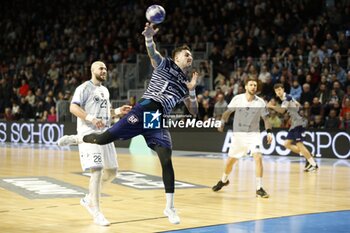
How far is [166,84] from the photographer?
28.6 feet

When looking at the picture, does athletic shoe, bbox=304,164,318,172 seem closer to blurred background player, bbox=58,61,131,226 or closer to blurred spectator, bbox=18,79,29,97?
blurred background player, bbox=58,61,131,226

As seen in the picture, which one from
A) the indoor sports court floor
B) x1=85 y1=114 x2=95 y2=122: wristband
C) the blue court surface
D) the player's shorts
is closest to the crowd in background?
the player's shorts

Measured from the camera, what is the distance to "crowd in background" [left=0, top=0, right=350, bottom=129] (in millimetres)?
22453

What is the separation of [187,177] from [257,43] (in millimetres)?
12155

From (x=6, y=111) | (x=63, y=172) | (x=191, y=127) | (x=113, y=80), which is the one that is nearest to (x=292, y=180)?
(x=63, y=172)

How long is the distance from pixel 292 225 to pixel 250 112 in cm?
416

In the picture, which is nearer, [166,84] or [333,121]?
[166,84]

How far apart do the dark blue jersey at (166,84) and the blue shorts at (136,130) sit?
27 centimetres

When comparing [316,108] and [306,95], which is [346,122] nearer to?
[316,108]

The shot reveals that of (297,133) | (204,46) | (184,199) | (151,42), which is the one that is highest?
(204,46)

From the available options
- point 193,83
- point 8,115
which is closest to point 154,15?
point 193,83

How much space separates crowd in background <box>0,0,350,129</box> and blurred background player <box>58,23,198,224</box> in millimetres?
12667

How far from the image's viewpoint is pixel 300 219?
30.7 ft

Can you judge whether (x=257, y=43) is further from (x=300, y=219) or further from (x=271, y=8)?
(x=300, y=219)
